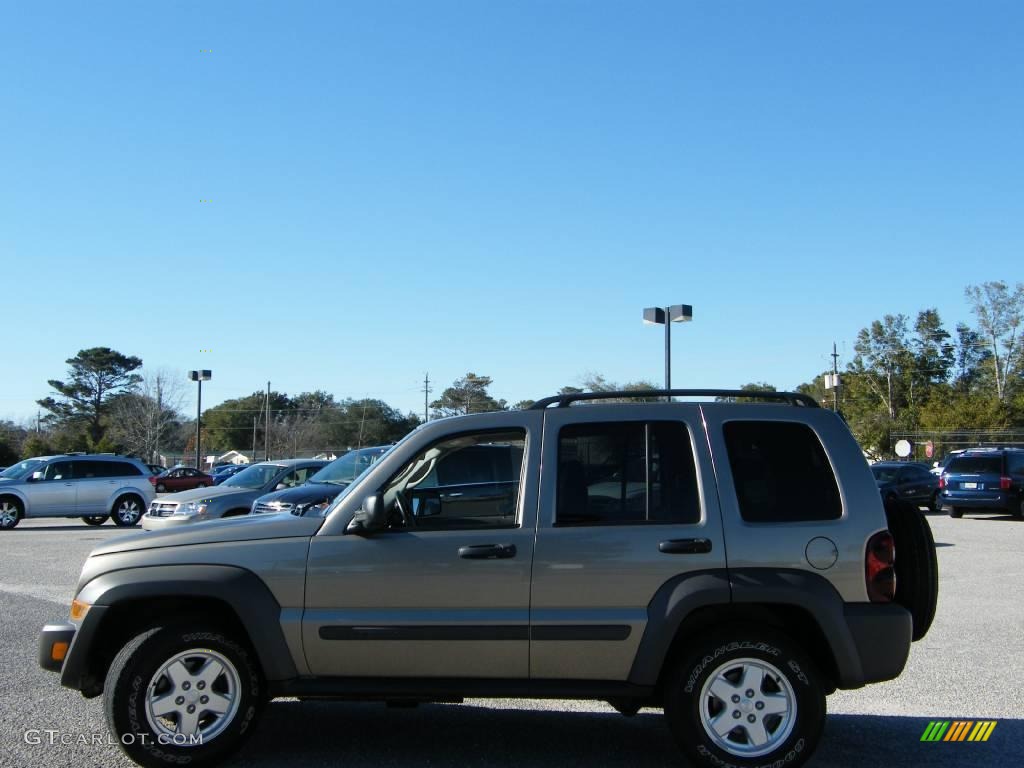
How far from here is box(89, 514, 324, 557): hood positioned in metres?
5.24

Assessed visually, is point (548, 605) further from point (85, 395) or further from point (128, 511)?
point (85, 395)

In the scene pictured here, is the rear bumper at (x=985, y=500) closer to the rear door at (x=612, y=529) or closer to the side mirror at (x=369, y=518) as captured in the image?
the rear door at (x=612, y=529)

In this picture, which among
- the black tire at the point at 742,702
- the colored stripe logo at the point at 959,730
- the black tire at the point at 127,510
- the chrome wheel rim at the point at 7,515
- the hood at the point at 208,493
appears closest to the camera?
the black tire at the point at 742,702

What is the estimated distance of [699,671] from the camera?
4.99 metres

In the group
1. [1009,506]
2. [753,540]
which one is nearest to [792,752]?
[753,540]

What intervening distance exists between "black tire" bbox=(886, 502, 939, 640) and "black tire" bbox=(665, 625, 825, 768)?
2.49 feet

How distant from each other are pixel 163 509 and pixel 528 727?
1271 cm

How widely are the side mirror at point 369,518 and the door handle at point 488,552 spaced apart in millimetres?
434

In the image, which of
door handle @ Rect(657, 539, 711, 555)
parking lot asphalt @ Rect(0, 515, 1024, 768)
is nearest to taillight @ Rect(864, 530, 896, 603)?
door handle @ Rect(657, 539, 711, 555)

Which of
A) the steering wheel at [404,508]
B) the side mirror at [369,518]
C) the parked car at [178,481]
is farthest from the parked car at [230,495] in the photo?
the parked car at [178,481]

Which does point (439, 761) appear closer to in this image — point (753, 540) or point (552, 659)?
point (552, 659)

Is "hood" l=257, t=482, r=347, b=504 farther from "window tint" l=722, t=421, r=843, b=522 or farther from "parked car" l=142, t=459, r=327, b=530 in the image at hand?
"window tint" l=722, t=421, r=843, b=522

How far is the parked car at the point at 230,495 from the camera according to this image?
52.9ft

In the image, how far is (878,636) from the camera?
5.01 meters
